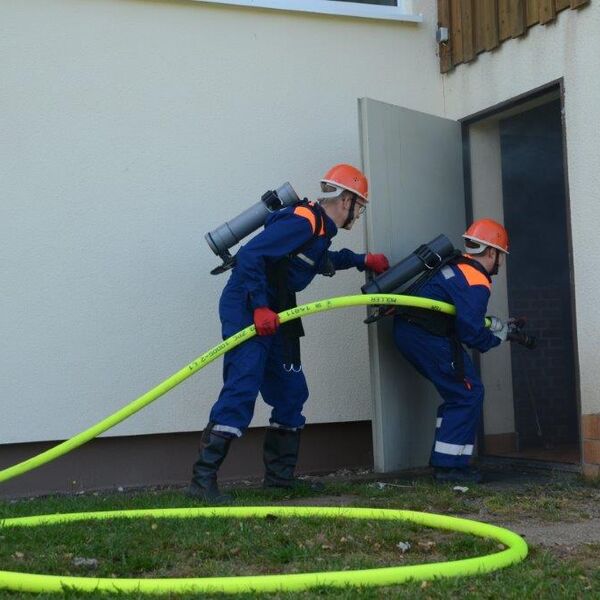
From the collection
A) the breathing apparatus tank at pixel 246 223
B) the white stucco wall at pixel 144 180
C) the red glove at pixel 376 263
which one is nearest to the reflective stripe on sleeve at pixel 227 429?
the breathing apparatus tank at pixel 246 223

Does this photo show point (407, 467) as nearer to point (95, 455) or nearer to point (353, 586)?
point (95, 455)

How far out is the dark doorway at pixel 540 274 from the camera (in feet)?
26.5

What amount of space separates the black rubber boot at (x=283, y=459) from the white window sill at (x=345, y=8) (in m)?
2.91

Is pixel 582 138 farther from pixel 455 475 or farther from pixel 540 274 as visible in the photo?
pixel 540 274

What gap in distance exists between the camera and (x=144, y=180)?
6.70 meters

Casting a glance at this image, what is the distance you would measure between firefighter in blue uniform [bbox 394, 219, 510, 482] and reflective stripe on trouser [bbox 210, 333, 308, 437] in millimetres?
822

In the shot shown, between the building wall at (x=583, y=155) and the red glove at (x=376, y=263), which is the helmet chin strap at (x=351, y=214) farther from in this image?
the building wall at (x=583, y=155)

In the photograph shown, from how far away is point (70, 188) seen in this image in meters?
6.50

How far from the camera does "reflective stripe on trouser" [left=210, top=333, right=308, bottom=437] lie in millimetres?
5578

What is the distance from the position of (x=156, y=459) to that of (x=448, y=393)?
192 centimetres

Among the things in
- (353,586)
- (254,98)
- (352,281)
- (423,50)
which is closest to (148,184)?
(254,98)

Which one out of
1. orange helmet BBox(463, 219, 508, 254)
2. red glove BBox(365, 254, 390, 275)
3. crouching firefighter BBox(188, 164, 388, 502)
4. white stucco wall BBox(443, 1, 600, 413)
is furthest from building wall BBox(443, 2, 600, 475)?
crouching firefighter BBox(188, 164, 388, 502)

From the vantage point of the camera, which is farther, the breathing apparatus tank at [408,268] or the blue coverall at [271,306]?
the breathing apparatus tank at [408,268]

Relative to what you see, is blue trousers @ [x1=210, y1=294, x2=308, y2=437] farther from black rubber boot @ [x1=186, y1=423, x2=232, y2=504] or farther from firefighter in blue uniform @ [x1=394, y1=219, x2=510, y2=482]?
firefighter in blue uniform @ [x1=394, y1=219, x2=510, y2=482]
